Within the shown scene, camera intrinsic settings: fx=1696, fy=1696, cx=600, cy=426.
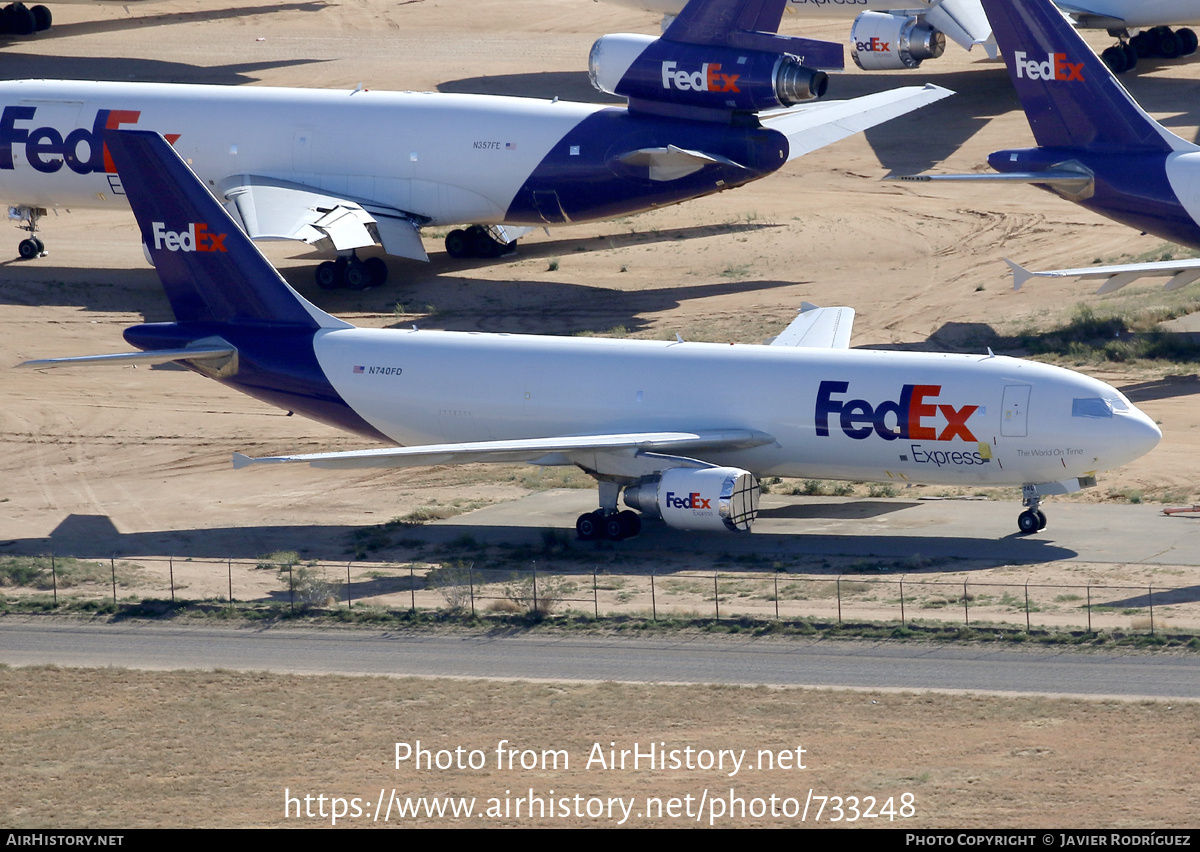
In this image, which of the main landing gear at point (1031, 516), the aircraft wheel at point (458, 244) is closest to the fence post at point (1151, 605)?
the main landing gear at point (1031, 516)

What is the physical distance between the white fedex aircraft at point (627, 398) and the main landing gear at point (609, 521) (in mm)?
40

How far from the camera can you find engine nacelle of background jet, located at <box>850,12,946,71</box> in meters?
83.2

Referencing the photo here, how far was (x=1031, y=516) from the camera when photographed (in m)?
40.7

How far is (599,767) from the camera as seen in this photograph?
27.8 metres

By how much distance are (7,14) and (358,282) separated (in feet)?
158

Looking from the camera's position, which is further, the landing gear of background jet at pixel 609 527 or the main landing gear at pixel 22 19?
the main landing gear at pixel 22 19

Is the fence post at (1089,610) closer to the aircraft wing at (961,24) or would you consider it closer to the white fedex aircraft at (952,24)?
the white fedex aircraft at (952,24)

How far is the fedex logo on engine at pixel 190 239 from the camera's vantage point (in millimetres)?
45750

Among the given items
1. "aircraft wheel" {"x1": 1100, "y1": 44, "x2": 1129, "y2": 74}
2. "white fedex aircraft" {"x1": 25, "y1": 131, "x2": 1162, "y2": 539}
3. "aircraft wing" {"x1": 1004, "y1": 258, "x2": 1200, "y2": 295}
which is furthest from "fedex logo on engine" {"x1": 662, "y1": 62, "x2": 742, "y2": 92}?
"aircraft wheel" {"x1": 1100, "y1": 44, "x2": 1129, "y2": 74}

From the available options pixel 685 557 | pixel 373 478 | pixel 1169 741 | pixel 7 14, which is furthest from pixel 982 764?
pixel 7 14

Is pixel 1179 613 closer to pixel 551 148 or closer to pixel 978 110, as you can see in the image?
pixel 551 148

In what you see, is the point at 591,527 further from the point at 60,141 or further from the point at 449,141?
the point at 60,141

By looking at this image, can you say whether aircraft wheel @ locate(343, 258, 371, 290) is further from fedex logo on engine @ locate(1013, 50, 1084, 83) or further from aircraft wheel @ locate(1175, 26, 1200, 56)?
aircraft wheel @ locate(1175, 26, 1200, 56)

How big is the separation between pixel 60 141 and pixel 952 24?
4236 cm
